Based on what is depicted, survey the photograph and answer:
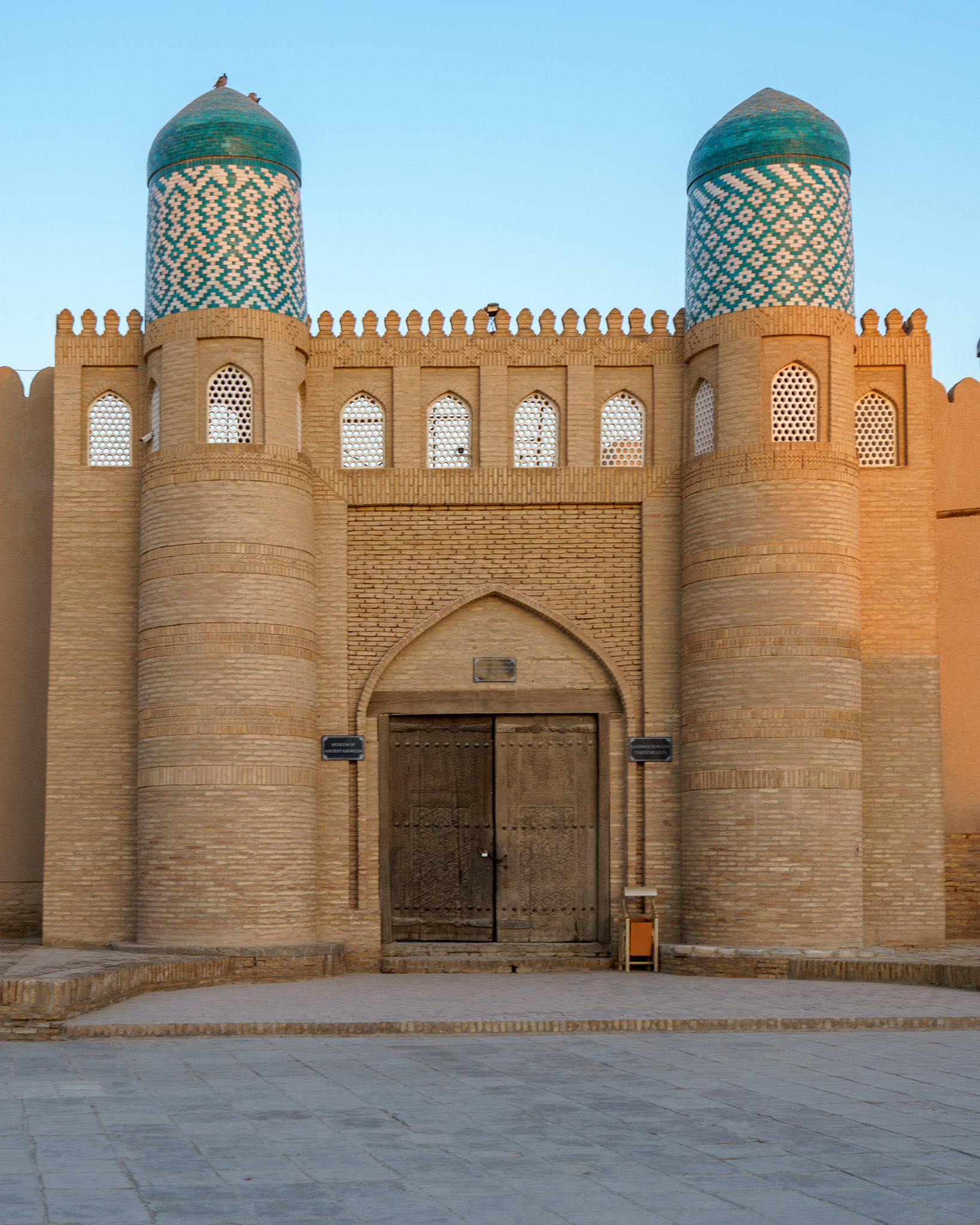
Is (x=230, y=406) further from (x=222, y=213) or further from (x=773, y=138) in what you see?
(x=773, y=138)

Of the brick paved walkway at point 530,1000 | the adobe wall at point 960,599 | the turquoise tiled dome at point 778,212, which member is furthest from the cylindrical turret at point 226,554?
the adobe wall at point 960,599

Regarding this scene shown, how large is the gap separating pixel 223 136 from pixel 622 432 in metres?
4.19

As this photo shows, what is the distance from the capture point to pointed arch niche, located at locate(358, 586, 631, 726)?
13133 millimetres

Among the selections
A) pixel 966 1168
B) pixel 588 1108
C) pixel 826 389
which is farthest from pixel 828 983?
pixel 966 1168

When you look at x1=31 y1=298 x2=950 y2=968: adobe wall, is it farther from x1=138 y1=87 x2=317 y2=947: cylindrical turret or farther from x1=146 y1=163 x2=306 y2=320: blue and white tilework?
x1=146 y1=163 x2=306 y2=320: blue and white tilework

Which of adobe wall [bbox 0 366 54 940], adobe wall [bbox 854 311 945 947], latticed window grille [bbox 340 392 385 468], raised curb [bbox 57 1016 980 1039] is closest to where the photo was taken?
raised curb [bbox 57 1016 980 1039]

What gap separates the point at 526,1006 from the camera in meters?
9.67

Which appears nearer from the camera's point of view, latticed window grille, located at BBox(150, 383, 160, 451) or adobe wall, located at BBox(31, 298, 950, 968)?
adobe wall, located at BBox(31, 298, 950, 968)

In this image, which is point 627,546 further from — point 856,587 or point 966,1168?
point 966,1168

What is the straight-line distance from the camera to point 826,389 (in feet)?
41.7

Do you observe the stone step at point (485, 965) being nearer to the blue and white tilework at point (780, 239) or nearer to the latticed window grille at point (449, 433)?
the latticed window grille at point (449, 433)

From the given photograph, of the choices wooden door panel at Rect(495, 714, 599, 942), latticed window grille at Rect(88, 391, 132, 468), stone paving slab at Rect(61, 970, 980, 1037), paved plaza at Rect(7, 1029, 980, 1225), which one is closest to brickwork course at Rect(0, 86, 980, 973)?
latticed window grille at Rect(88, 391, 132, 468)

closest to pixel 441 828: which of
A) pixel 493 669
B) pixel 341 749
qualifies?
pixel 341 749

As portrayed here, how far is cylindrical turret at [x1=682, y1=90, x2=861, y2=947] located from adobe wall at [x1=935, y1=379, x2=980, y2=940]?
1392 millimetres
